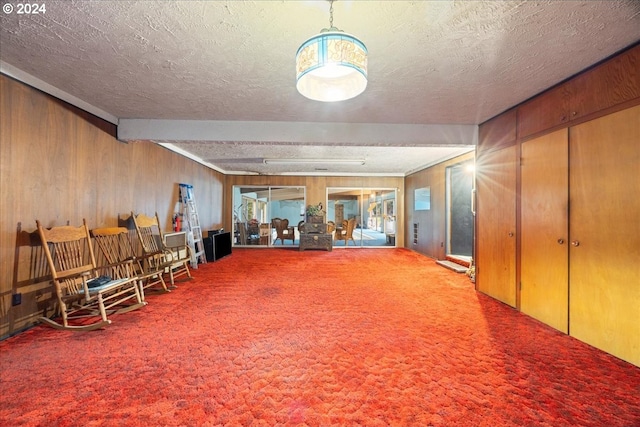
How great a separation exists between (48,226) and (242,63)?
8.65 ft

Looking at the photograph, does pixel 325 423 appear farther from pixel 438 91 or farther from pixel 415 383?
pixel 438 91

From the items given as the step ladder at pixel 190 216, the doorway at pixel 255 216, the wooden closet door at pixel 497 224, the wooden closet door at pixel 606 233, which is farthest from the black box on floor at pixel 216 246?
the wooden closet door at pixel 606 233

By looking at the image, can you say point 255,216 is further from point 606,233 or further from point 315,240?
point 606,233

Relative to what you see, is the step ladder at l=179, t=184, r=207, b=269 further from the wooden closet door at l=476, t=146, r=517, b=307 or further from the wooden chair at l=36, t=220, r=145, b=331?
the wooden closet door at l=476, t=146, r=517, b=307

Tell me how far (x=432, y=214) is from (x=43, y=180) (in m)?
6.96

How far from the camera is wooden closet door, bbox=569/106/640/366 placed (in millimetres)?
1872

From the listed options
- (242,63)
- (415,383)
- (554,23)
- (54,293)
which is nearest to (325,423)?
(415,383)

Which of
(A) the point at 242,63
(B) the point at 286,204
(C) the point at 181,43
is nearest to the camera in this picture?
(C) the point at 181,43

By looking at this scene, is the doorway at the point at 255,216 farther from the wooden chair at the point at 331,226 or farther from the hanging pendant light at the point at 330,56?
the hanging pendant light at the point at 330,56

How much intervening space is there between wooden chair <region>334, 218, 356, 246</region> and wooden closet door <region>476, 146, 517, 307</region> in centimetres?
452

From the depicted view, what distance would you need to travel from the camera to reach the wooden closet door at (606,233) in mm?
1872

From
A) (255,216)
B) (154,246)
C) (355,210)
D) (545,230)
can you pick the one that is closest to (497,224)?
(545,230)

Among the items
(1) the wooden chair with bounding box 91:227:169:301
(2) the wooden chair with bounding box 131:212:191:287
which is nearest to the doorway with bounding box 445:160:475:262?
(2) the wooden chair with bounding box 131:212:191:287

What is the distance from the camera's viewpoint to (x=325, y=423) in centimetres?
134
